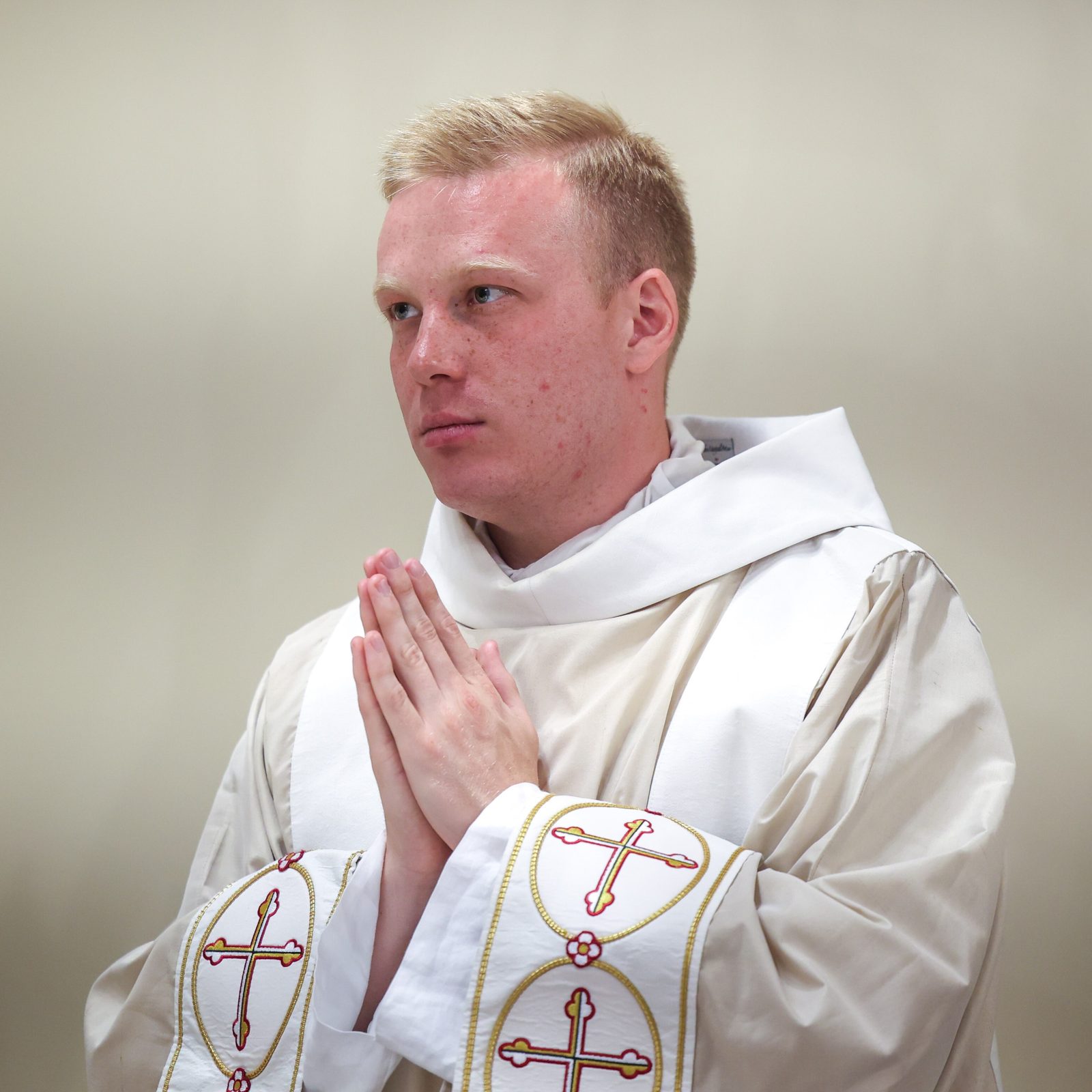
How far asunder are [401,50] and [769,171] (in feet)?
2.83

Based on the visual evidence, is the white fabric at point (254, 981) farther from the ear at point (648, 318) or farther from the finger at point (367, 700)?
the ear at point (648, 318)

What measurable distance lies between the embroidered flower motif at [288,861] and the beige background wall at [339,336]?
3.45 ft

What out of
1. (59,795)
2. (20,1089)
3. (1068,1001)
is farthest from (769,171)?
(20,1089)

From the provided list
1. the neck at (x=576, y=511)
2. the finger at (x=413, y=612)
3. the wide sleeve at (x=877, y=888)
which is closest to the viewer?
the wide sleeve at (x=877, y=888)

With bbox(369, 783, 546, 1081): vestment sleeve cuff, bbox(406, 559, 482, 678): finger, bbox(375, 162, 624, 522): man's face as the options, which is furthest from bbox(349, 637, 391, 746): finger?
bbox(375, 162, 624, 522): man's face

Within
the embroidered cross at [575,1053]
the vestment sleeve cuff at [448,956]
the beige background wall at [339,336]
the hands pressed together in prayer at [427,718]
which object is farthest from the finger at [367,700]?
the beige background wall at [339,336]

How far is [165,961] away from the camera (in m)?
1.81

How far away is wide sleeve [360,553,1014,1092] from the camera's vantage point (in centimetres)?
142

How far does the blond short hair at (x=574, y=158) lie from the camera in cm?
195

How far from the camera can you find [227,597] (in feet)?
9.36

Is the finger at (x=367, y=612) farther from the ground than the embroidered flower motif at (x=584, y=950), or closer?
farther from the ground

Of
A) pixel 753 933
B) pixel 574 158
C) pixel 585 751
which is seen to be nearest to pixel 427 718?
pixel 585 751

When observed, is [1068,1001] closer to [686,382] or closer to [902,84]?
[686,382]

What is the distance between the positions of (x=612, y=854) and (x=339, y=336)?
1.72 m
